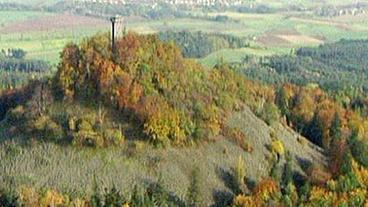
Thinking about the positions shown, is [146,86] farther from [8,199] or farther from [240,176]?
[8,199]

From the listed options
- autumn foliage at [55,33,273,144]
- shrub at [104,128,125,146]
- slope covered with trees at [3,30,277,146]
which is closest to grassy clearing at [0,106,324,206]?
shrub at [104,128,125,146]

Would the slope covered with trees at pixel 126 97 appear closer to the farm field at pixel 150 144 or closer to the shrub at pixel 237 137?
the farm field at pixel 150 144

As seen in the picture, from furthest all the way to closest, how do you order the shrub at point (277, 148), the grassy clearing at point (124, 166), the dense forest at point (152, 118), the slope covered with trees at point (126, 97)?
the shrub at point (277, 148) < the slope covered with trees at point (126, 97) < the grassy clearing at point (124, 166) < the dense forest at point (152, 118)

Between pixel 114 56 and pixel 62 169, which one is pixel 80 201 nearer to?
pixel 62 169

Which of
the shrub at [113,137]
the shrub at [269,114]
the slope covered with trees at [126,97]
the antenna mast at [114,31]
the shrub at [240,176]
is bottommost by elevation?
the shrub at [240,176]

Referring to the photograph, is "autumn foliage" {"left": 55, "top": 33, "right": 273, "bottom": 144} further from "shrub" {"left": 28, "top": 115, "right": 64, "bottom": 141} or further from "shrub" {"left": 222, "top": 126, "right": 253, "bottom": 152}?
"shrub" {"left": 28, "top": 115, "right": 64, "bottom": 141}

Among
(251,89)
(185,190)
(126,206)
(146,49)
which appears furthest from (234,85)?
(126,206)

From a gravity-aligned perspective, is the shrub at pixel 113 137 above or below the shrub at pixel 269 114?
above

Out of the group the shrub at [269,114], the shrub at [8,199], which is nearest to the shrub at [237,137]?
the shrub at [269,114]

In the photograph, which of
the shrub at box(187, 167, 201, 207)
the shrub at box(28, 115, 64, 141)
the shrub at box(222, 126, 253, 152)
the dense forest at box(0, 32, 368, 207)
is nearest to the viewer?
the dense forest at box(0, 32, 368, 207)
